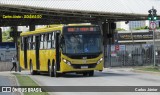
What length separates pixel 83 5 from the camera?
7238 cm

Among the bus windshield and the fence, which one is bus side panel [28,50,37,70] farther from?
the fence

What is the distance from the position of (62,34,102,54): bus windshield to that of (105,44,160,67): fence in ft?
80.0

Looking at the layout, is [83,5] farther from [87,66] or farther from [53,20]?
[87,66]

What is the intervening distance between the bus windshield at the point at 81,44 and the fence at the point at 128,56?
24.4 meters

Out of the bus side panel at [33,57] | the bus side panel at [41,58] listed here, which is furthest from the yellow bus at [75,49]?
the bus side panel at [33,57]

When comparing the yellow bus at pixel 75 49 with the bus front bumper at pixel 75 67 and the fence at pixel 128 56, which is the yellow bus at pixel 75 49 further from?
the fence at pixel 128 56

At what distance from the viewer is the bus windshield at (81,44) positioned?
2866 centimetres

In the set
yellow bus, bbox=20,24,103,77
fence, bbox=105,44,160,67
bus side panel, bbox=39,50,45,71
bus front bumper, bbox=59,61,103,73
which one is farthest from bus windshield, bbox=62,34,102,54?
fence, bbox=105,44,160,67

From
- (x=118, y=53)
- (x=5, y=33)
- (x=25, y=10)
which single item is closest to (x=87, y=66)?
(x=118, y=53)

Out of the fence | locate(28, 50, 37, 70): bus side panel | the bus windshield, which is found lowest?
the fence

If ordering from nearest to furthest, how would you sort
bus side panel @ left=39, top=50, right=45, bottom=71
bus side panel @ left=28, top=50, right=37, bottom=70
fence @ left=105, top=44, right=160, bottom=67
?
bus side panel @ left=39, top=50, right=45, bottom=71 < bus side panel @ left=28, top=50, right=37, bottom=70 < fence @ left=105, top=44, right=160, bottom=67

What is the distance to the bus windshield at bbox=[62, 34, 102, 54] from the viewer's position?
28.7m

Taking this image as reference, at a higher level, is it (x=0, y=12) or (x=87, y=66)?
(x=0, y=12)

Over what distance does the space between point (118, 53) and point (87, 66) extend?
1031 inches
